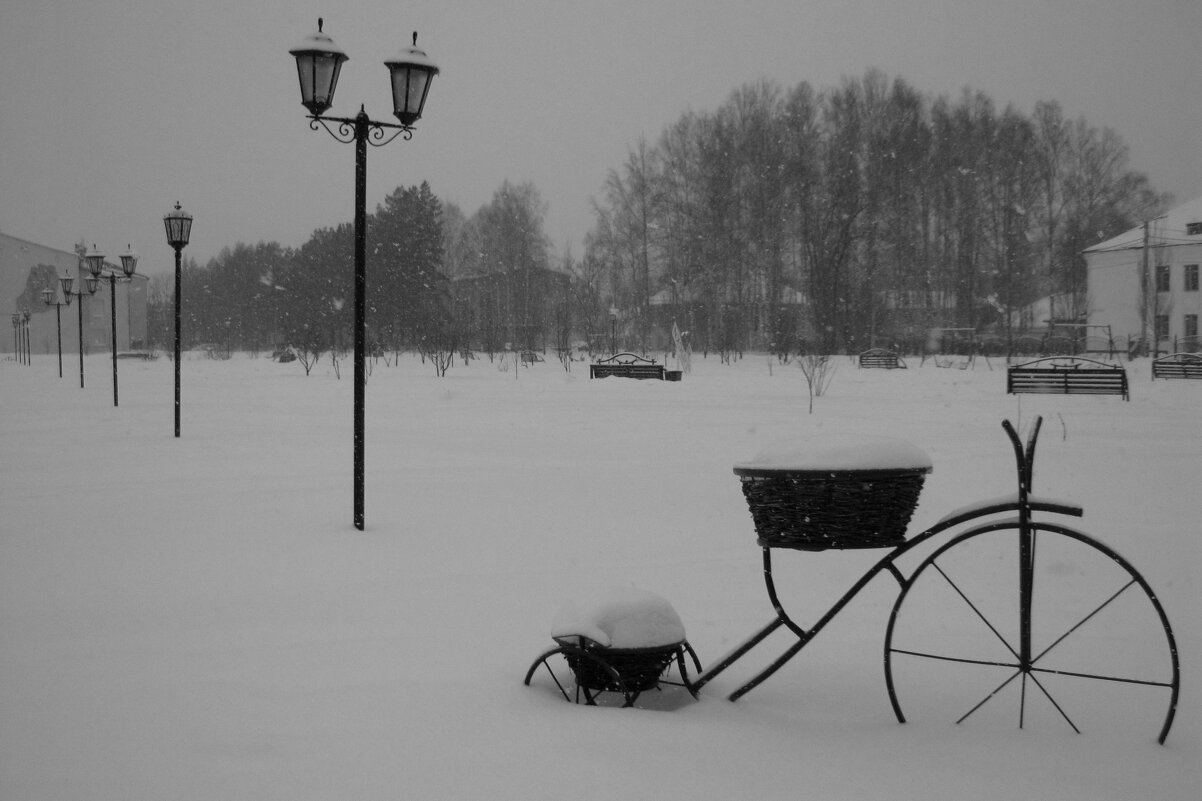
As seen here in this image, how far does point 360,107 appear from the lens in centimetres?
652

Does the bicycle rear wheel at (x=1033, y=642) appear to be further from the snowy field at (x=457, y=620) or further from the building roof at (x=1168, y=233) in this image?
the building roof at (x=1168, y=233)

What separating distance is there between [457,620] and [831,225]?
3926 centimetres

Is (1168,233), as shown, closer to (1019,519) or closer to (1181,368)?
(1181,368)

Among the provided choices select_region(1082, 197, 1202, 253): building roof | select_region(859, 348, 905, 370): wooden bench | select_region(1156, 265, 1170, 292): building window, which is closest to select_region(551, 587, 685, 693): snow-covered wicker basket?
select_region(859, 348, 905, 370): wooden bench

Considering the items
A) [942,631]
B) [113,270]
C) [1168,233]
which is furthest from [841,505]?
[1168,233]

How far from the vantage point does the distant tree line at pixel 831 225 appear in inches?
1645

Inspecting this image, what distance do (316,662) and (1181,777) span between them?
3.24 metres

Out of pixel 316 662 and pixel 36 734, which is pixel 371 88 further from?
pixel 36 734

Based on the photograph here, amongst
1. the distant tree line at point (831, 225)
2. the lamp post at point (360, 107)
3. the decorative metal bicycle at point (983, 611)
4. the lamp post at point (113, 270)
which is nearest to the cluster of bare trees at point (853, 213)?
the distant tree line at point (831, 225)

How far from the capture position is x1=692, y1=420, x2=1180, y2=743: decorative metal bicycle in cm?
294

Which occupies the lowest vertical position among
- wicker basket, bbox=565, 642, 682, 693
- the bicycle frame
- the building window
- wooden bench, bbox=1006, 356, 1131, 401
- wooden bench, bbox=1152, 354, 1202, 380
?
wicker basket, bbox=565, 642, 682, 693

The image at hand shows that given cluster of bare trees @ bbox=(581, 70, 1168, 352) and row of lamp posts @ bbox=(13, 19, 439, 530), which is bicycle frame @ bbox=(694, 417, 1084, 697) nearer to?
row of lamp posts @ bbox=(13, 19, 439, 530)

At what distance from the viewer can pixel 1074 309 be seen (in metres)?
46.1

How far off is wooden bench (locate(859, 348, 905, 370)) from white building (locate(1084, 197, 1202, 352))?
59.1ft
